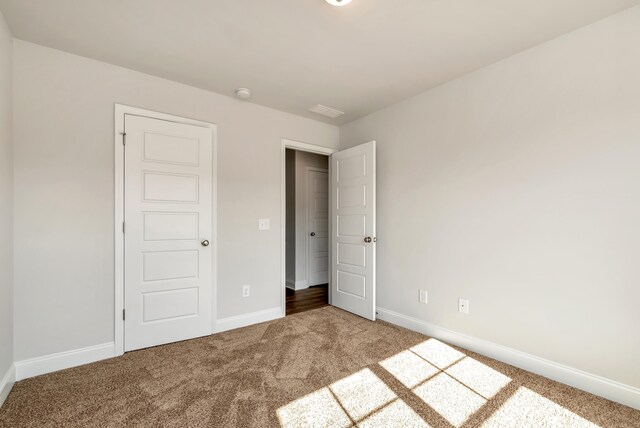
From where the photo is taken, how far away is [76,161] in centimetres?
232

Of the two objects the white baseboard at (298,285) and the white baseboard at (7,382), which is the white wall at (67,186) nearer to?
the white baseboard at (7,382)

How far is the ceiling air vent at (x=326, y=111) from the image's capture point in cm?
339

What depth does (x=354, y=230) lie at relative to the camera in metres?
3.54

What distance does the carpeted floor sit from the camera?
1669mm

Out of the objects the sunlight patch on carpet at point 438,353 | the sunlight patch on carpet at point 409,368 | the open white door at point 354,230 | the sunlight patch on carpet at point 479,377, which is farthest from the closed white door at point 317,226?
the sunlight patch on carpet at point 479,377

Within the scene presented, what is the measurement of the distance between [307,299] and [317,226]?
1365 millimetres

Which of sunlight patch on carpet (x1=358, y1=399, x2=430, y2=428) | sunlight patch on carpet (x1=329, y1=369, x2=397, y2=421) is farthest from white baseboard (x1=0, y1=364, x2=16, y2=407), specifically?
sunlight patch on carpet (x1=358, y1=399, x2=430, y2=428)

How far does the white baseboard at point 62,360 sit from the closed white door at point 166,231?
6.6 inches

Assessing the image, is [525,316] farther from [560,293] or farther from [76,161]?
[76,161]

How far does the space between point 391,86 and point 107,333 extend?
11.1 ft

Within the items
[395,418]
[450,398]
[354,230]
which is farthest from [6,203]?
[450,398]

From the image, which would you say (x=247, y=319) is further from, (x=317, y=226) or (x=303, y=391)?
(x=317, y=226)

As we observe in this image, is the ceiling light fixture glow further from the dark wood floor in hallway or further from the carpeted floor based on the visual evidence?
the dark wood floor in hallway

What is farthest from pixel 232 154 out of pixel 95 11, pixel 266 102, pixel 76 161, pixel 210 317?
pixel 210 317
